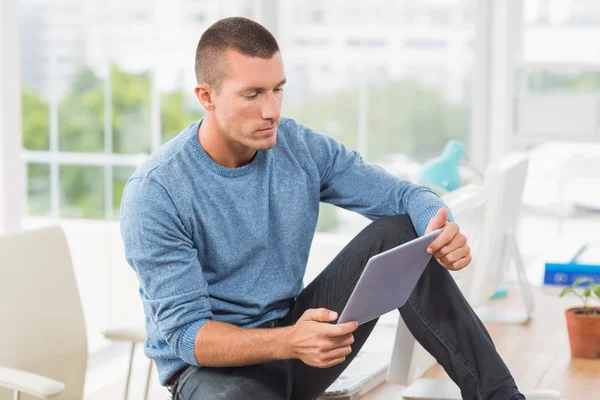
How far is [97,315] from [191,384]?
4.89ft

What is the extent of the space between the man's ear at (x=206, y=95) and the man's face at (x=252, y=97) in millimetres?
47

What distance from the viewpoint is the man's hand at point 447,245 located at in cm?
188

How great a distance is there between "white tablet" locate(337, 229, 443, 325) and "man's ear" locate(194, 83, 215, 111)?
0.57 meters

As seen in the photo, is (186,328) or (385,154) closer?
(186,328)

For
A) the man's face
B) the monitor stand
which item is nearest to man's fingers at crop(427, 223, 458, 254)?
the man's face

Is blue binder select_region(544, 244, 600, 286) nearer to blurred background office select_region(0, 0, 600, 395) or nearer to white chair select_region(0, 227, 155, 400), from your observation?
blurred background office select_region(0, 0, 600, 395)

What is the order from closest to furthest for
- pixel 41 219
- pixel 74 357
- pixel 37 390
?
pixel 37 390
pixel 74 357
pixel 41 219

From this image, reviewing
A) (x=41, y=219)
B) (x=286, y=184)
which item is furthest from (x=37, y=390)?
(x=41, y=219)

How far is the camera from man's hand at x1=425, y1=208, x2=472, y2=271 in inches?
74.0

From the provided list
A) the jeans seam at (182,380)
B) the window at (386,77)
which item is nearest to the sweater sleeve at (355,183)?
the jeans seam at (182,380)

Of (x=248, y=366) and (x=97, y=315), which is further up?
(x=248, y=366)

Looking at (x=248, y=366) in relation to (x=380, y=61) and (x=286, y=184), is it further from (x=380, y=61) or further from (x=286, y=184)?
(x=380, y=61)

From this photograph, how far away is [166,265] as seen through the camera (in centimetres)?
187

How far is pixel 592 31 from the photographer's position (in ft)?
14.3
